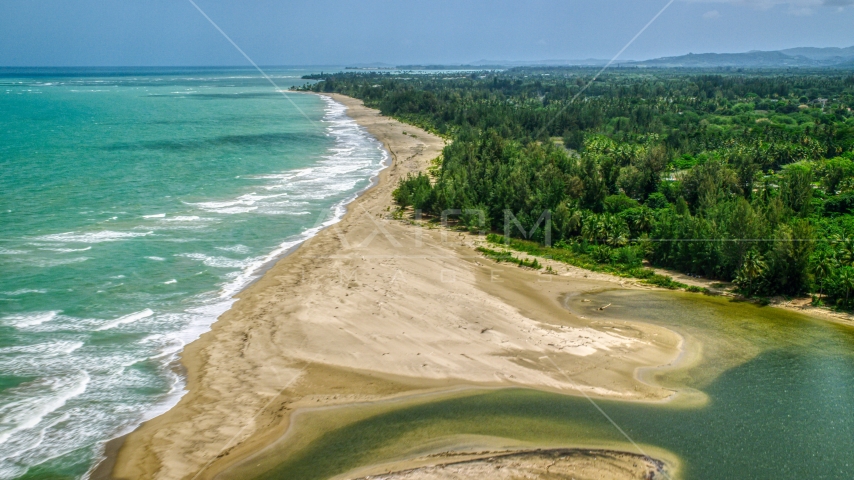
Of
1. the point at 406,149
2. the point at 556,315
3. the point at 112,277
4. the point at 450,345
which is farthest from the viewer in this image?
the point at 406,149

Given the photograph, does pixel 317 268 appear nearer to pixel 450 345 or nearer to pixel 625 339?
→ pixel 450 345

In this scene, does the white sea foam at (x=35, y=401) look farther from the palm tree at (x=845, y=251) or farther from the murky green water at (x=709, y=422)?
the palm tree at (x=845, y=251)

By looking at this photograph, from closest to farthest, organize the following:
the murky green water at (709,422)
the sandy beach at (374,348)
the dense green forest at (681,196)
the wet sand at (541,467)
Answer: the wet sand at (541,467), the murky green water at (709,422), the sandy beach at (374,348), the dense green forest at (681,196)

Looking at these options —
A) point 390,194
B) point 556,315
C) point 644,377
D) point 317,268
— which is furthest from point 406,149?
point 644,377

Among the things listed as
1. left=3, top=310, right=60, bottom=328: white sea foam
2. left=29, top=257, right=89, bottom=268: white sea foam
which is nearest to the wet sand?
left=3, top=310, right=60, bottom=328: white sea foam

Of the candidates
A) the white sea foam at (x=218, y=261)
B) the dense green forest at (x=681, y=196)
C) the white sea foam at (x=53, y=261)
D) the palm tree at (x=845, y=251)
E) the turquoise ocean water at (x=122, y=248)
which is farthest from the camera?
the white sea foam at (x=218, y=261)

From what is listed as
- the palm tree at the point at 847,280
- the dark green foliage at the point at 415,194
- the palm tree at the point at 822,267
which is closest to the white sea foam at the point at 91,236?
the dark green foliage at the point at 415,194

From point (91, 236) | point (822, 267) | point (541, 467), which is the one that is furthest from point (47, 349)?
point (822, 267)
